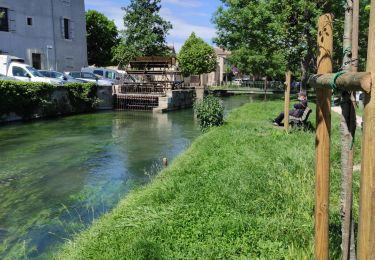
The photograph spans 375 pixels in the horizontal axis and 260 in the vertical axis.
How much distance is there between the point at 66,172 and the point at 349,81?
8.99 metres

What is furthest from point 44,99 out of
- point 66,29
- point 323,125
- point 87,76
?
point 323,125

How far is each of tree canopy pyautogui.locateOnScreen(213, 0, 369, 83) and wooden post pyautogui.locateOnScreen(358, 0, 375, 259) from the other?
416 inches

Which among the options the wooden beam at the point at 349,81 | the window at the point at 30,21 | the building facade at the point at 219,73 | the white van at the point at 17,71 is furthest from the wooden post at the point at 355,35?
the building facade at the point at 219,73

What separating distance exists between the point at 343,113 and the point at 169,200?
3614mm

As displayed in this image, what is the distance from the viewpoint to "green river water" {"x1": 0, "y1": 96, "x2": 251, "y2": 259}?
21.2 feet

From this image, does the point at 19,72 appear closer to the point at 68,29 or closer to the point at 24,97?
the point at 24,97

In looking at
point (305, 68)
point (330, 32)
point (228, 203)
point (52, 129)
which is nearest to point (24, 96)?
point (52, 129)

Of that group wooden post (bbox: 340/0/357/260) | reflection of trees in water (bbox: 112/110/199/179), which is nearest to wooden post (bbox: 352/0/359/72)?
wooden post (bbox: 340/0/357/260)

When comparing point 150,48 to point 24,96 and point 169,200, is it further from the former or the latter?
point 169,200

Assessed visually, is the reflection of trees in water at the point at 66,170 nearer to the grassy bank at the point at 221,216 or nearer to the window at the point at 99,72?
the grassy bank at the point at 221,216

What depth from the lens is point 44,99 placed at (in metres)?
22.1

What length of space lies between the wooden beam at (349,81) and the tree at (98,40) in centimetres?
4309

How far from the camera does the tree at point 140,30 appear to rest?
37.1 m

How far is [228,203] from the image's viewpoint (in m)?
5.48
